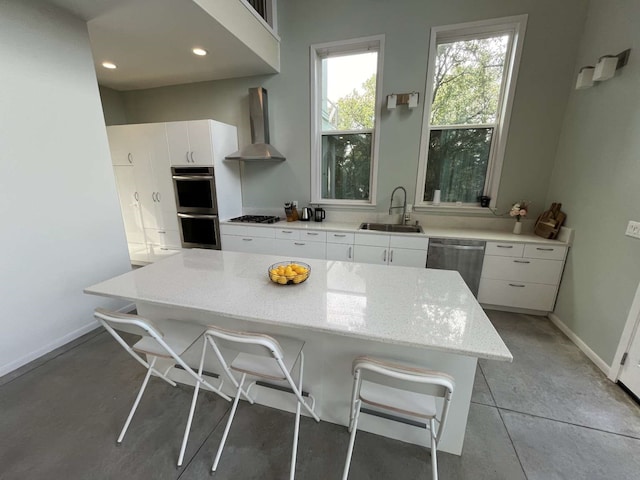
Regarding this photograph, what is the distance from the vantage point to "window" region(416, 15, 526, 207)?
2799 mm

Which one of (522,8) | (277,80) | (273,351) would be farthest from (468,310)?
A: (277,80)

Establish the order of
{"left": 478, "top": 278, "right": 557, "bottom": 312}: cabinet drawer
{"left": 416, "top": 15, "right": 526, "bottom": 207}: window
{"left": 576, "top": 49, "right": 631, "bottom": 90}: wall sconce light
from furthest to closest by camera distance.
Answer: {"left": 416, "top": 15, "right": 526, "bottom": 207}: window → {"left": 478, "top": 278, "right": 557, "bottom": 312}: cabinet drawer → {"left": 576, "top": 49, "right": 631, "bottom": 90}: wall sconce light

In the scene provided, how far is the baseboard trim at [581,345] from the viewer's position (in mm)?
1935

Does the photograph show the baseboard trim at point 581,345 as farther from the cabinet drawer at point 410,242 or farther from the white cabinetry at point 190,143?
the white cabinetry at point 190,143

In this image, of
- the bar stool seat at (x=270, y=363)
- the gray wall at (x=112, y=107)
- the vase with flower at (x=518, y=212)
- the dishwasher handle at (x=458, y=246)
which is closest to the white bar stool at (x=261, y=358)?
the bar stool seat at (x=270, y=363)

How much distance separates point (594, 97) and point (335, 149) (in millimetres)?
2579

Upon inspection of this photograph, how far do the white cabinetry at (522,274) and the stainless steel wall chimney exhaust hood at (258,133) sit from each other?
9.26 ft

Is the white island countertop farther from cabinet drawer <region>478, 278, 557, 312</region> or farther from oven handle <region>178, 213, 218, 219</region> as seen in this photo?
oven handle <region>178, 213, 218, 219</region>

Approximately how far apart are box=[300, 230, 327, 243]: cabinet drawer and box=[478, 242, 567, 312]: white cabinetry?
178 centimetres

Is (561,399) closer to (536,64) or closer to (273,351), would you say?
(273,351)

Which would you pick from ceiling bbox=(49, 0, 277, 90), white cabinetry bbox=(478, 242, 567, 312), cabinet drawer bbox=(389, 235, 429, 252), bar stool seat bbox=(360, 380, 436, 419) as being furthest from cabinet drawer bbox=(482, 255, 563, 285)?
ceiling bbox=(49, 0, 277, 90)

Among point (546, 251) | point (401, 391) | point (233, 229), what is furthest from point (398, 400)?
point (233, 229)

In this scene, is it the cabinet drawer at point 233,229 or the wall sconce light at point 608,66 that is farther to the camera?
the cabinet drawer at point 233,229

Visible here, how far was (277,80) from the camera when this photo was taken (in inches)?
135
